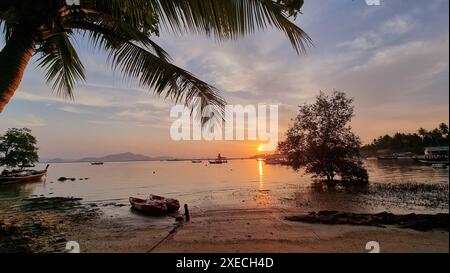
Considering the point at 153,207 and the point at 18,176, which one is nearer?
the point at 153,207

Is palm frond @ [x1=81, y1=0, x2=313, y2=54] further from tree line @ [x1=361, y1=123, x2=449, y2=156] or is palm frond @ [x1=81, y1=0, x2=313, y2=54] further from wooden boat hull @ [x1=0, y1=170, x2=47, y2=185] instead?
tree line @ [x1=361, y1=123, x2=449, y2=156]

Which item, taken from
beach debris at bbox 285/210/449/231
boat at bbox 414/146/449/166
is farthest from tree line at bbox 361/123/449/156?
beach debris at bbox 285/210/449/231

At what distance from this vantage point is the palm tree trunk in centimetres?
425

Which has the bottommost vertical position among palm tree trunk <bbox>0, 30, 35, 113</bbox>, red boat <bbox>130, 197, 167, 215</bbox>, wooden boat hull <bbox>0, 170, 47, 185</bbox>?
wooden boat hull <bbox>0, 170, 47, 185</bbox>

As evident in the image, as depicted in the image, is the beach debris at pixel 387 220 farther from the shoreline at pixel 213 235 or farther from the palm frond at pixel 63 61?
the palm frond at pixel 63 61

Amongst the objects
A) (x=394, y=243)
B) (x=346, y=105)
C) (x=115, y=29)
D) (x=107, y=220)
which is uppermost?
(x=346, y=105)

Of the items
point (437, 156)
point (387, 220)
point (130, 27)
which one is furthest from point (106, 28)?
point (437, 156)

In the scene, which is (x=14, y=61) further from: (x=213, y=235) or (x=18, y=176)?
(x=18, y=176)

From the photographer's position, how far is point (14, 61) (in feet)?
14.5

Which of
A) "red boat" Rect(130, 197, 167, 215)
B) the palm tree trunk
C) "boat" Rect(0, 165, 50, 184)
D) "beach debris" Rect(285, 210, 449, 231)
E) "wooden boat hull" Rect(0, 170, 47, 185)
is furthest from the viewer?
"boat" Rect(0, 165, 50, 184)

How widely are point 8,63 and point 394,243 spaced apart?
12.2m
